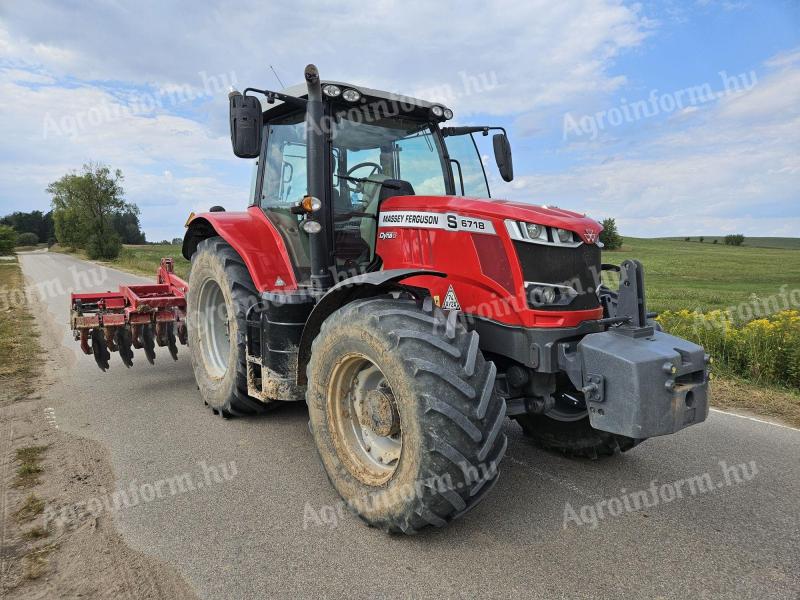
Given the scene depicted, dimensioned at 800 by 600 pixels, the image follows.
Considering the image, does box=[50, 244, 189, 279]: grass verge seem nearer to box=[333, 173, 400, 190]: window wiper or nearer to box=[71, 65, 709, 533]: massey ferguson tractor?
box=[71, 65, 709, 533]: massey ferguson tractor

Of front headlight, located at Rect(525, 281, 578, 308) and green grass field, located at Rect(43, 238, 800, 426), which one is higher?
front headlight, located at Rect(525, 281, 578, 308)

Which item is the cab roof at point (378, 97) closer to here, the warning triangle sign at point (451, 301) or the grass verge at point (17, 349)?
the warning triangle sign at point (451, 301)

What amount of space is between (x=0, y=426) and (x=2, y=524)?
6.63 ft

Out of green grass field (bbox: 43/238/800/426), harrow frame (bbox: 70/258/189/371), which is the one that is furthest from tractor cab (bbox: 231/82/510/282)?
green grass field (bbox: 43/238/800/426)

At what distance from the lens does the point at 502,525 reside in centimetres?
309

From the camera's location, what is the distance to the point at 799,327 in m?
6.42

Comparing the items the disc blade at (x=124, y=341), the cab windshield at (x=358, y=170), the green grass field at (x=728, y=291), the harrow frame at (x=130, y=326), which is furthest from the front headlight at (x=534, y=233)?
the disc blade at (x=124, y=341)

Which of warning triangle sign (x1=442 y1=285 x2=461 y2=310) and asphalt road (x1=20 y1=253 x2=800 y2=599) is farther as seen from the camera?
warning triangle sign (x1=442 y1=285 x2=461 y2=310)

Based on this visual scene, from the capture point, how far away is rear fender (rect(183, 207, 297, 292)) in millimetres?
4410

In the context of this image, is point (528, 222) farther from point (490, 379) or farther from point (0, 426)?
point (0, 426)

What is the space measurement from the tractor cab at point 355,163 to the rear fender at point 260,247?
0.26 feet

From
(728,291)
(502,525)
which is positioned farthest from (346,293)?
(728,291)

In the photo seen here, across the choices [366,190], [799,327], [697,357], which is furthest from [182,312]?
[799,327]

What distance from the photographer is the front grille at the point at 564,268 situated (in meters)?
3.20
